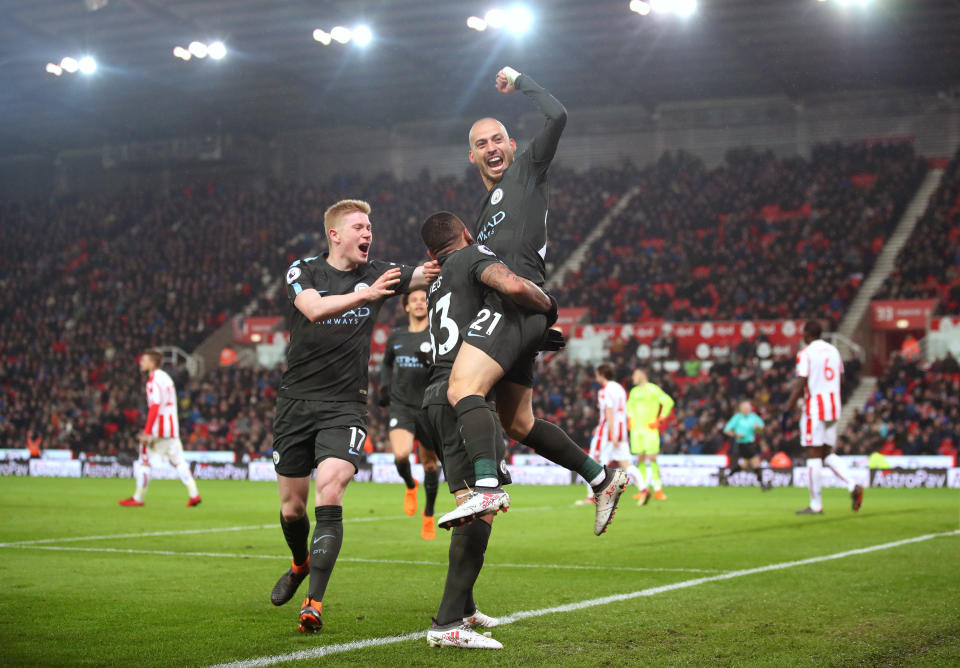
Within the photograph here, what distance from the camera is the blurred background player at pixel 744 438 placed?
78.0 feet

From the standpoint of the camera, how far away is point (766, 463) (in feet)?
84.0

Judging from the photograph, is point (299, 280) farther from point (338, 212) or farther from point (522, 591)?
point (522, 591)

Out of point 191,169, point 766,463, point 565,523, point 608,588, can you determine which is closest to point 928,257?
point 766,463

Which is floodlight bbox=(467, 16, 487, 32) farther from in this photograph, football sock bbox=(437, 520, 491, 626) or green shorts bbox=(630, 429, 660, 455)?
football sock bbox=(437, 520, 491, 626)

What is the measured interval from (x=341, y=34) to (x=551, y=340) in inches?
1019

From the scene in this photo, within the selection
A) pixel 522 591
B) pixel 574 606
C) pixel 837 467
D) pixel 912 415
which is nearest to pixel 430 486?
pixel 522 591

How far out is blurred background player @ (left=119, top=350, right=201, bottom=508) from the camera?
16.2 meters

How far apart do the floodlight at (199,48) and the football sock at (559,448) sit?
27867mm

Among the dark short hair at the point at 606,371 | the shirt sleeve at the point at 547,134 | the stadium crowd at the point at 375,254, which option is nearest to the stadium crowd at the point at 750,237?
the stadium crowd at the point at 375,254

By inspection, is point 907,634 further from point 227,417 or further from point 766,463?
point 227,417

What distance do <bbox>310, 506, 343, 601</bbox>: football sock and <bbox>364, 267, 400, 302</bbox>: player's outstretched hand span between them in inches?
46.9

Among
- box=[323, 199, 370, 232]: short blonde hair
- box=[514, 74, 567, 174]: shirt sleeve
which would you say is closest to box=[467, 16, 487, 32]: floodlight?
box=[323, 199, 370, 232]: short blonde hair

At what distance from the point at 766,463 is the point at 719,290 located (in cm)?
744

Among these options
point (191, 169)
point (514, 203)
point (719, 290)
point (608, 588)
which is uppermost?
point (191, 169)
